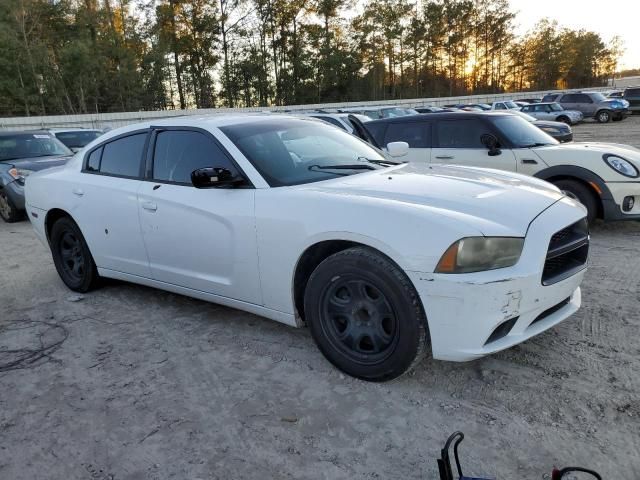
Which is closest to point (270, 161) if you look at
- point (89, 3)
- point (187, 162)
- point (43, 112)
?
point (187, 162)

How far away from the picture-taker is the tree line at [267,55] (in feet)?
109

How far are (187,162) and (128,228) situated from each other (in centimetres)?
79

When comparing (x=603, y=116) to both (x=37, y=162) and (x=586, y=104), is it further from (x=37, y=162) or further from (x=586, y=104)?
(x=37, y=162)

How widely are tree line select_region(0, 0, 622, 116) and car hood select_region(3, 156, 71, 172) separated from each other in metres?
26.3

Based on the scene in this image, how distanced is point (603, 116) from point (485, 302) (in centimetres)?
2958

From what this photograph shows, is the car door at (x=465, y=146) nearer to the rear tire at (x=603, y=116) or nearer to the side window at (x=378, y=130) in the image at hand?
the side window at (x=378, y=130)

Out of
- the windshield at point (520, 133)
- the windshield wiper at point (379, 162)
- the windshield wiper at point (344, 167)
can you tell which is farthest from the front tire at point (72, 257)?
the windshield at point (520, 133)

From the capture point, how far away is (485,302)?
244 centimetres

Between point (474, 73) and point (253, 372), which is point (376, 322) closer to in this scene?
point (253, 372)

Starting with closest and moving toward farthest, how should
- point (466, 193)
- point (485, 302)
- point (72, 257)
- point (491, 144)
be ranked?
point (485, 302) → point (466, 193) → point (72, 257) → point (491, 144)

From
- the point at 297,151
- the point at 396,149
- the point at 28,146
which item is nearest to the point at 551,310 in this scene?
the point at 297,151

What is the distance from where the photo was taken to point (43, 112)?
32.8 metres

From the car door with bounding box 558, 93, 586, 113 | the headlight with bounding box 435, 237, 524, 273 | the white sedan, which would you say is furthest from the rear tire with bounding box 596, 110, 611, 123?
the headlight with bounding box 435, 237, 524, 273

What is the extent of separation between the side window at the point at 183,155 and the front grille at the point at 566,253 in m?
2.08
